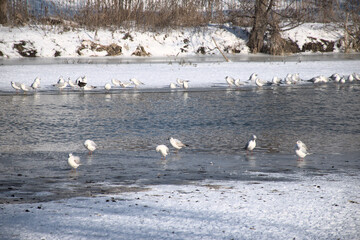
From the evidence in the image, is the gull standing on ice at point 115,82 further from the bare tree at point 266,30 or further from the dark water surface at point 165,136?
the bare tree at point 266,30

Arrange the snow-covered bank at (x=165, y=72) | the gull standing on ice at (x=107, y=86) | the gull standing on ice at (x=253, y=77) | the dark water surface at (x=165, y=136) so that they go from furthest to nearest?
1. the gull standing on ice at (x=253, y=77)
2. the snow-covered bank at (x=165, y=72)
3. the gull standing on ice at (x=107, y=86)
4. the dark water surface at (x=165, y=136)

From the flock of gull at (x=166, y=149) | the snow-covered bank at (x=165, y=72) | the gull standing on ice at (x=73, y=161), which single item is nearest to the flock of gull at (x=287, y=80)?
the snow-covered bank at (x=165, y=72)

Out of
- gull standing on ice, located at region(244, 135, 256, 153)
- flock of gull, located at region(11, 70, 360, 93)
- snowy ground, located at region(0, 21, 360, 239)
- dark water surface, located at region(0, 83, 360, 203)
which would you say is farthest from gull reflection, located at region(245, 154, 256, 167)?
flock of gull, located at region(11, 70, 360, 93)

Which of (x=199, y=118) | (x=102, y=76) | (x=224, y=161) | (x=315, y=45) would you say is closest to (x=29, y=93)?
(x=102, y=76)

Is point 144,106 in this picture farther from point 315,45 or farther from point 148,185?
point 315,45

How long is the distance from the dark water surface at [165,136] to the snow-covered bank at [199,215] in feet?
2.17

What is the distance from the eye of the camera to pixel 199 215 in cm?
518

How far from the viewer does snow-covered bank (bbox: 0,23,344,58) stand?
29.7m

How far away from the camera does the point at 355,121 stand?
40.7 ft

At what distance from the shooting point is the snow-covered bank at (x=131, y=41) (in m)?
29.7

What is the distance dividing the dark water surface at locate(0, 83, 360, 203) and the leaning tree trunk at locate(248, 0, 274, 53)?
1621 cm

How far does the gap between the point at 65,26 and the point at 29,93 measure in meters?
16.2

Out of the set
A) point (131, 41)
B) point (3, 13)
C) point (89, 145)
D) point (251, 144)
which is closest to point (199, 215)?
point (251, 144)

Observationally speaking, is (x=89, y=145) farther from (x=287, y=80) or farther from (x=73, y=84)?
(x=287, y=80)
